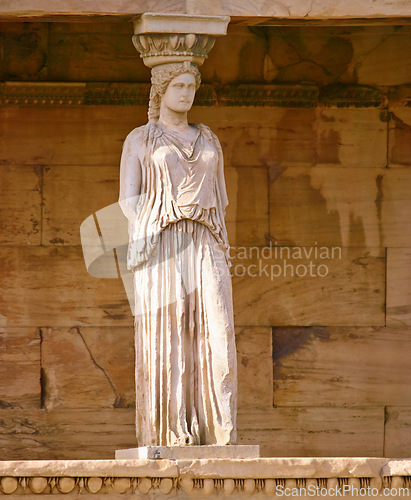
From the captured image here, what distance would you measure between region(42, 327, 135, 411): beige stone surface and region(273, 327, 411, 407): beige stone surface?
121 centimetres

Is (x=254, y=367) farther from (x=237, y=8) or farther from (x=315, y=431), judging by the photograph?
(x=237, y=8)

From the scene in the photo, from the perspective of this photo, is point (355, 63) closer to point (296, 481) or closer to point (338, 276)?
point (338, 276)

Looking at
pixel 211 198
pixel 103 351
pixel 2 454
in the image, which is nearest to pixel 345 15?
pixel 211 198

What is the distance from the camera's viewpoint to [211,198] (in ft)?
37.0

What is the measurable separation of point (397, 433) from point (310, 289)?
1.34 meters

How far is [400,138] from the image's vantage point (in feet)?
44.2

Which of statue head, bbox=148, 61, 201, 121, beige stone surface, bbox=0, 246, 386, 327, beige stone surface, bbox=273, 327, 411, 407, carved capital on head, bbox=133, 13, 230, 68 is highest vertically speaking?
carved capital on head, bbox=133, 13, 230, 68

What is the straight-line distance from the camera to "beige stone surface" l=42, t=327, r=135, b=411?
13.1 meters

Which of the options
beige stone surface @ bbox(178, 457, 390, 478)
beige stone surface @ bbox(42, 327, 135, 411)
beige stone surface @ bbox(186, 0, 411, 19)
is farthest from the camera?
beige stone surface @ bbox(42, 327, 135, 411)

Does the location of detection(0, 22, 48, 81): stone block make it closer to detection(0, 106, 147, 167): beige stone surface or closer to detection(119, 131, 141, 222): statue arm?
detection(0, 106, 147, 167): beige stone surface

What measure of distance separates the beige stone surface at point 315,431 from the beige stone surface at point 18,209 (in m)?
2.21

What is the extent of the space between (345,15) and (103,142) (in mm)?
2647

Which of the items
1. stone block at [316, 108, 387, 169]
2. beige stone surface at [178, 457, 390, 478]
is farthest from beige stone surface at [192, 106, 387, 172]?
beige stone surface at [178, 457, 390, 478]

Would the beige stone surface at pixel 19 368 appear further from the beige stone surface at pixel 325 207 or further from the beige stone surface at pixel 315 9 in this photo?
the beige stone surface at pixel 315 9
